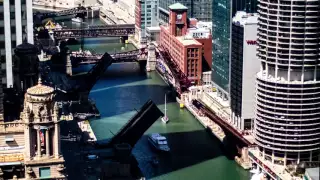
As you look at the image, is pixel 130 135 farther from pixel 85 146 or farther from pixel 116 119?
pixel 116 119

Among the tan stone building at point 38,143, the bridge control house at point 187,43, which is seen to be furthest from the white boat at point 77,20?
the tan stone building at point 38,143

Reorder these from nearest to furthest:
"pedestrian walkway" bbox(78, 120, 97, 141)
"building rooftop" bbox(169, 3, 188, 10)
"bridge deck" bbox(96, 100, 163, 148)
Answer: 1. "bridge deck" bbox(96, 100, 163, 148)
2. "pedestrian walkway" bbox(78, 120, 97, 141)
3. "building rooftop" bbox(169, 3, 188, 10)

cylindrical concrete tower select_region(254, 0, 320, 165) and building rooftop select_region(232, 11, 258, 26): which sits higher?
building rooftop select_region(232, 11, 258, 26)

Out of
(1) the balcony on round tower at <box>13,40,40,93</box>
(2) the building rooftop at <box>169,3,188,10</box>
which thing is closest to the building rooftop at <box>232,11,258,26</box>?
(1) the balcony on round tower at <box>13,40,40,93</box>

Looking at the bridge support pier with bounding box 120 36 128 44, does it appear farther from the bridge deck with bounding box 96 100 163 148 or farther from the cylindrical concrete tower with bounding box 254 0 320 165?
the cylindrical concrete tower with bounding box 254 0 320 165

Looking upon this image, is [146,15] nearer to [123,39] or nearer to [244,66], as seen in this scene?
[123,39]

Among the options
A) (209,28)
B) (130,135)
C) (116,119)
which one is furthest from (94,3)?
(130,135)

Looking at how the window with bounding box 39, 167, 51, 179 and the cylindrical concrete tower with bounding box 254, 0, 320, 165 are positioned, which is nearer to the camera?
the window with bounding box 39, 167, 51, 179
